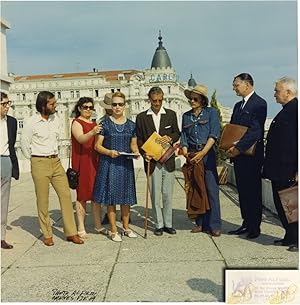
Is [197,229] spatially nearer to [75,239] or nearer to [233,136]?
[233,136]

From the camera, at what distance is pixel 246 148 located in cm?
495

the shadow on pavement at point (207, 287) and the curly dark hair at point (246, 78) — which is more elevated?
the curly dark hair at point (246, 78)

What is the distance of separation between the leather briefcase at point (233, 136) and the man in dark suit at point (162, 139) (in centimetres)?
53

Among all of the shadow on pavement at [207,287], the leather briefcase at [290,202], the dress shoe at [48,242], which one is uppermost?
the leather briefcase at [290,202]

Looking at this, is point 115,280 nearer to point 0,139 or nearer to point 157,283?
point 157,283

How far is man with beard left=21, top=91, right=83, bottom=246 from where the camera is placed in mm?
4836

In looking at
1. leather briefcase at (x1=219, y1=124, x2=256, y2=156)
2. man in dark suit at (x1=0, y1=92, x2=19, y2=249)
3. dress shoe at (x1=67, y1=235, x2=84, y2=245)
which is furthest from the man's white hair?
man in dark suit at (x1=0, y1=92, x2=19, y2=249)

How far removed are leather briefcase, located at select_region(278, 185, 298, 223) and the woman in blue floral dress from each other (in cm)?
156

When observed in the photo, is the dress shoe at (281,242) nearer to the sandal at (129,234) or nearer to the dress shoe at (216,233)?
the dress shoe at (216,233)

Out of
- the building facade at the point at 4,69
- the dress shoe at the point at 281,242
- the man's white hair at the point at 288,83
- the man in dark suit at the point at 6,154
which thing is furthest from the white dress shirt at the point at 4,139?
the dress shoe at the point at 281,242

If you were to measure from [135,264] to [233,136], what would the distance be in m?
1.71

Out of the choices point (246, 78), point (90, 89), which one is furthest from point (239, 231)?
point (90, 89)

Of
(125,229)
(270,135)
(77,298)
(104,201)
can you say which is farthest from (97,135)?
(77,298)

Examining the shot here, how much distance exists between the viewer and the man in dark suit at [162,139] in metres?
5.21
